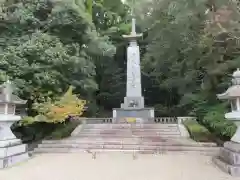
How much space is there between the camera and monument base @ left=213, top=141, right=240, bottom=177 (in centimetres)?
571

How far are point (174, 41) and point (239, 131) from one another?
8.46 m

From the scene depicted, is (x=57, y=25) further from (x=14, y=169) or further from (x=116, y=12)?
(x=116, y=12)

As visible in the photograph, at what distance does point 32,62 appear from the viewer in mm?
11211

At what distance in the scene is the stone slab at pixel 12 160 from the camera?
22.9ft

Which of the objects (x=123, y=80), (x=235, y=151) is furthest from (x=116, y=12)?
(x=235, y=151)

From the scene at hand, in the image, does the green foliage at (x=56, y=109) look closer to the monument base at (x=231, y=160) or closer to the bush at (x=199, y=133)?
the bush at (x=199, y=133)

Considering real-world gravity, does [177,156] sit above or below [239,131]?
below

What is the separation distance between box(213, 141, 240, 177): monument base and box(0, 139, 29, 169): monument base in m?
6.07

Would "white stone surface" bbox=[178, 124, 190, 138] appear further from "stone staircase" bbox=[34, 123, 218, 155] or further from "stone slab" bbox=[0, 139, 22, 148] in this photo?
"stone slab" bbox=[0, 139, 22, 148]

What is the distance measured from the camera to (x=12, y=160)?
7.44 meters

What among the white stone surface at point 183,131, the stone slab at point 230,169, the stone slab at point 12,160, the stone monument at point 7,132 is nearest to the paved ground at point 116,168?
the stone slab at point 230,169

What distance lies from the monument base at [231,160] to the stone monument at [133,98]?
840cm

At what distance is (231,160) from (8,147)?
6.37 metres

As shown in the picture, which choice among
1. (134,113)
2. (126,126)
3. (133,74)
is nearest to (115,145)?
(126,126)
